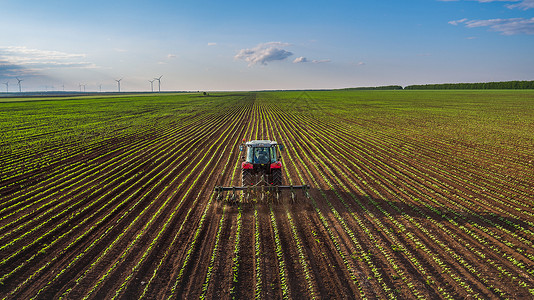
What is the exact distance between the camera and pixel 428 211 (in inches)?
419

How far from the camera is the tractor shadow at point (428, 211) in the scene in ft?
32.1

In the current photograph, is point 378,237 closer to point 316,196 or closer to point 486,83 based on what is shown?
point 316,196

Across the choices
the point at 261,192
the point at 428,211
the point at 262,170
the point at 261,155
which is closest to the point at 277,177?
the point at 262,170

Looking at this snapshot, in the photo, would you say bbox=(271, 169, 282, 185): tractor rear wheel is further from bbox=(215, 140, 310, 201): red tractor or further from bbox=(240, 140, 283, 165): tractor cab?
bbox=(240, 140, 283, 165): tractor cab

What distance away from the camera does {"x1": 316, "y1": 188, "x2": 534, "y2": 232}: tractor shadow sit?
9.79m

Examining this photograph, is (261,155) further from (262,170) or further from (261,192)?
(261,192)

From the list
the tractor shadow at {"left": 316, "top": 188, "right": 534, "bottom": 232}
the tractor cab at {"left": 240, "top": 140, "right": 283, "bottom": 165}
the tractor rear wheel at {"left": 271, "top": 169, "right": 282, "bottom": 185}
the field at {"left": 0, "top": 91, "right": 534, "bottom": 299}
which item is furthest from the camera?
the tractor cab at {"left": 240, "top": 140, "right": 283, "bottom": 165}

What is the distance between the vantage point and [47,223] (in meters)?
9.70

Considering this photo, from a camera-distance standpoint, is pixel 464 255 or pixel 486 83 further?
pixel 486 83

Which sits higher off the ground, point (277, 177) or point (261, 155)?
point (261, 155)

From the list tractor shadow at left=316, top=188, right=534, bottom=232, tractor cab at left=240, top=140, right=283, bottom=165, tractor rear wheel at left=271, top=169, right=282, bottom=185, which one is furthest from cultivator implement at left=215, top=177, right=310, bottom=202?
tractor shadow at left=316, top=188, right=534, bottom=232

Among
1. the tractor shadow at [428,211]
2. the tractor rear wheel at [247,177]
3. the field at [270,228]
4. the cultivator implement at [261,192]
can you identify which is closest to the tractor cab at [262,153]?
the tractor rear wheel at [247,177]

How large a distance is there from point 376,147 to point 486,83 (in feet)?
621

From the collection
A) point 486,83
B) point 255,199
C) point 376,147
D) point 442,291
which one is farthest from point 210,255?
point 486,83
